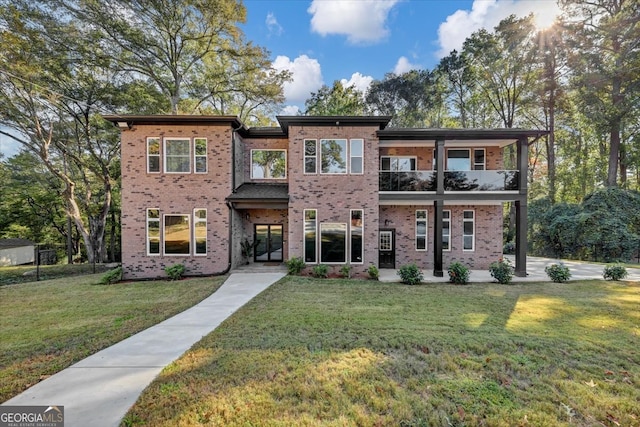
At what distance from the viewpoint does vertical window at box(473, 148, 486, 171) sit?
13.1 metres

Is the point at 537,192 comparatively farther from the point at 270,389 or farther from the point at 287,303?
the point at 270,389

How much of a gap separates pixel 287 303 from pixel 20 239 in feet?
96.3

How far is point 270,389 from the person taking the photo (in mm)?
3418

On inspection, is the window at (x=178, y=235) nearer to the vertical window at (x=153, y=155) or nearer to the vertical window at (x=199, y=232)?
the vertical window at (x=199, y=232)

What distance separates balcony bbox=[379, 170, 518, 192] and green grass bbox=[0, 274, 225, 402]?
27.4 feet

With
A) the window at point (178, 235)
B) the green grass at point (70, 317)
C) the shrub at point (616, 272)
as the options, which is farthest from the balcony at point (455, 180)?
the window at point (178, 235)

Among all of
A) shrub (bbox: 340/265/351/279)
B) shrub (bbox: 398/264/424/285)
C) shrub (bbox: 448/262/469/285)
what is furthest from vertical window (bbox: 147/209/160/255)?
shrub (bbox: 448/262/469/285)

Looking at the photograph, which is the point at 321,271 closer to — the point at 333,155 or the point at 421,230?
the point at 333,155

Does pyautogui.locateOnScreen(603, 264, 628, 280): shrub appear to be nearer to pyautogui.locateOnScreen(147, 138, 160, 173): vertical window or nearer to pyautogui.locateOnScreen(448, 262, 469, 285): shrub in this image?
pyautogui.locateOnScreen(448, 262, 469, 285): shrub

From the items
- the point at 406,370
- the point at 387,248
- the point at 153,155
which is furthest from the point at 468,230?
the point at 153,155

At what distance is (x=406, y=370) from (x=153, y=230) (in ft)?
37.5

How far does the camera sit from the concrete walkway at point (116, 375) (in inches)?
122

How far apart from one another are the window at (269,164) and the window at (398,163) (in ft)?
16.0

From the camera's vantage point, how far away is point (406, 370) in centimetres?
389
